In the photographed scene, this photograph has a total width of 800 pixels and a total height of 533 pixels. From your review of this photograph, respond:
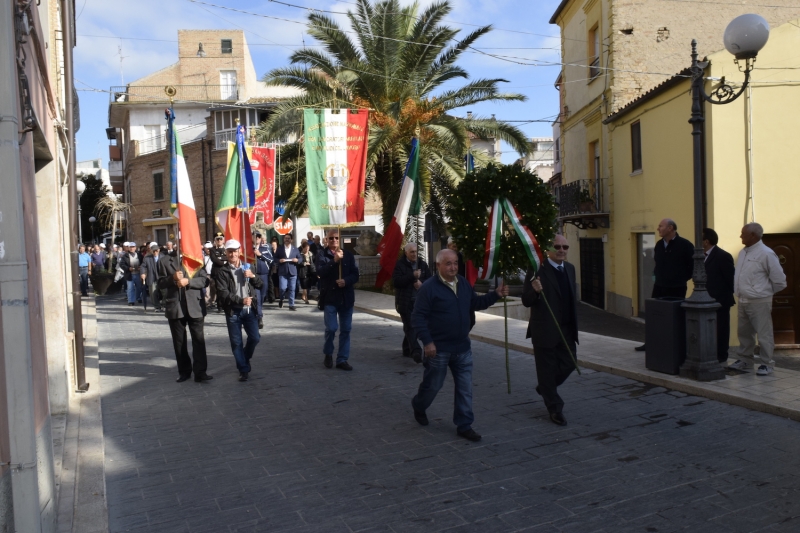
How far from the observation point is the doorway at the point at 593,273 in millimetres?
22688

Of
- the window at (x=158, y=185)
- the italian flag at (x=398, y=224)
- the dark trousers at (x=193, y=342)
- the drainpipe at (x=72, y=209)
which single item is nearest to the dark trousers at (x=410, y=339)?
the italian flag at (x=398, y=224)

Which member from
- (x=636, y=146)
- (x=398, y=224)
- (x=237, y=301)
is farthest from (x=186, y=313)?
(x=636, y=146)

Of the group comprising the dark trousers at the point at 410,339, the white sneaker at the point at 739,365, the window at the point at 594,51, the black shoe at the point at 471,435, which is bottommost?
the black shoe at the point at 471,435

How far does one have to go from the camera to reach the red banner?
16.8m

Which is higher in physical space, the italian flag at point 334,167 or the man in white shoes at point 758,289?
the italian flag at point 334,167

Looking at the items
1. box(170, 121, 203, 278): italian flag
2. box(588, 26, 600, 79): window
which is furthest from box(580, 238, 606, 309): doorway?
box(170, 121, 203, 278): italian flag

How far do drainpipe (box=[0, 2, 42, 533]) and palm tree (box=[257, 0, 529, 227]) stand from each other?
49.3 feet

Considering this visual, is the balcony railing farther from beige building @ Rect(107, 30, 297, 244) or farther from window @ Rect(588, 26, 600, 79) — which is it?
window @ Rect(588, 26, 600, 79)

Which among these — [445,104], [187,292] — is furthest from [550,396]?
[445,104]

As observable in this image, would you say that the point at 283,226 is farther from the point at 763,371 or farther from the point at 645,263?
the point at 763,371

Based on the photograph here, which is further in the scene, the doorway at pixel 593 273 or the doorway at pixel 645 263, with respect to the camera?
the doorway at pixel 593 273

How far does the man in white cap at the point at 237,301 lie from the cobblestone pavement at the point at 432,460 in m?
0.42

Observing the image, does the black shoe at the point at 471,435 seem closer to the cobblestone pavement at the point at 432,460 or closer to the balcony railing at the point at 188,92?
the cobblestone pavement at the point at 432,460

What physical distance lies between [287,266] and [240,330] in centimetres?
914
